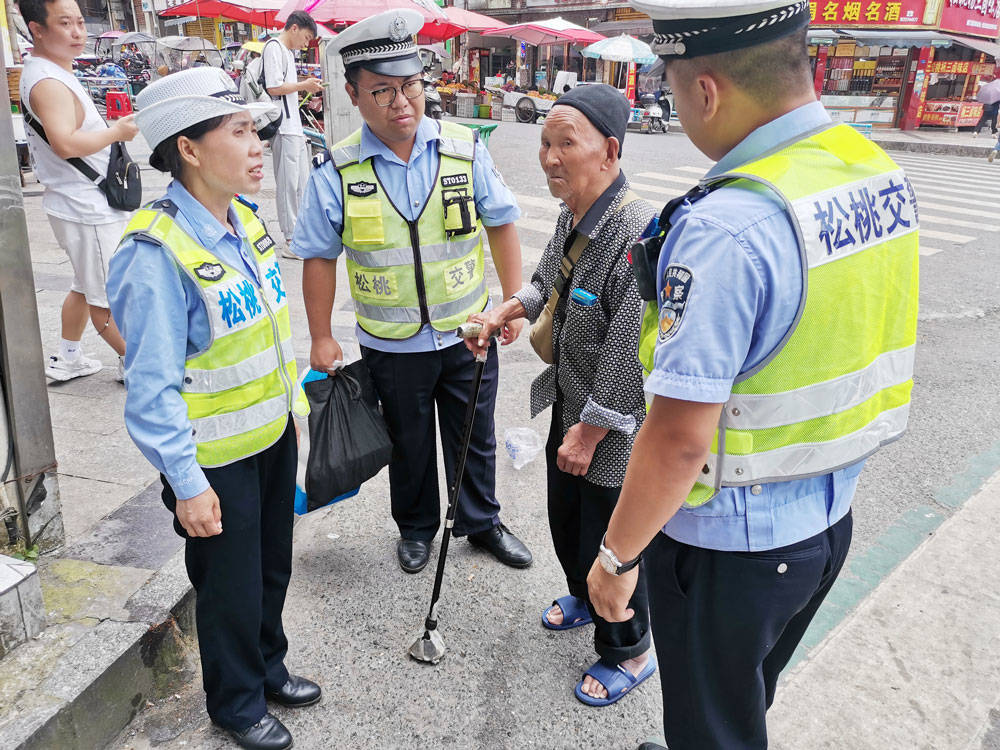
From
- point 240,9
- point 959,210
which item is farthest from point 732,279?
point 240,9

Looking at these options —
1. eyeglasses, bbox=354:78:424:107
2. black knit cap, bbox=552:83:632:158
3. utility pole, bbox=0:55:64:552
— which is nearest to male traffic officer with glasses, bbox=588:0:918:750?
black knit cap, bbox=552:83:632:158

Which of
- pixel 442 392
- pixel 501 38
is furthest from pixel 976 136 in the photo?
pixel 442 392

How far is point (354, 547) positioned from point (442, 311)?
113cm

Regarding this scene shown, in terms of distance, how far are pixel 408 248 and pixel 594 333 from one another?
0.85m

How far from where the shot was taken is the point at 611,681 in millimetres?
2453

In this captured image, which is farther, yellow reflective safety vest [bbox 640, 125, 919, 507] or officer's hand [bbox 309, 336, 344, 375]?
officer's hand [bbox 309, 336, 344, 375]

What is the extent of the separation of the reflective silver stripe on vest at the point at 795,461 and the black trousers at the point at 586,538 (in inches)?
35.8

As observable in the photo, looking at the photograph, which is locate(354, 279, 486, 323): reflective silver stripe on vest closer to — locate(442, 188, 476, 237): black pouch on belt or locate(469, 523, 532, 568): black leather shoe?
locate(442, 188, 476, 237): black pouch on belt

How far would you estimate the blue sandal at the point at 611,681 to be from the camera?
7.96 ft

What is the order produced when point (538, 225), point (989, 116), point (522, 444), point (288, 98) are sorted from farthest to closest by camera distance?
point (989, 116)
point (538, 225)
point (288, 98)
point (522, 444)

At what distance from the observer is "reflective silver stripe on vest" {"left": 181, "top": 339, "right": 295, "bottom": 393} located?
186 cm

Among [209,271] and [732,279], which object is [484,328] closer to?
[209,271]

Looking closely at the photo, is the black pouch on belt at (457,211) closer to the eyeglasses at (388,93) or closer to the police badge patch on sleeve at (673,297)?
the eyeglasses at (388,93)

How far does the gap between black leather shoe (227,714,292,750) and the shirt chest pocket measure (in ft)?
5.15
